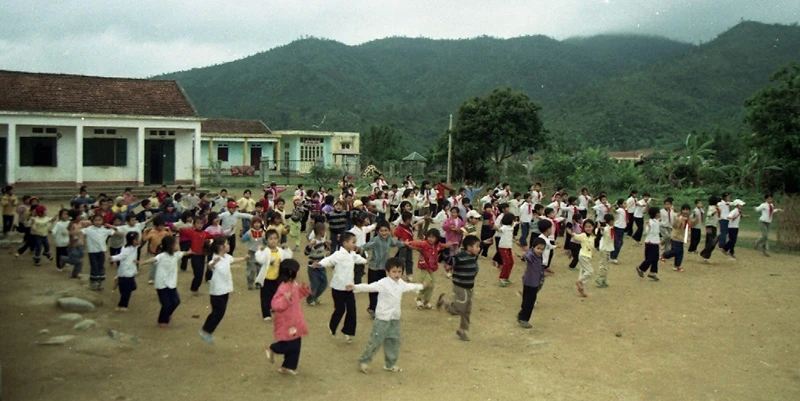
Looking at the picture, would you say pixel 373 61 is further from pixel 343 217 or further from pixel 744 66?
pixel 343 217

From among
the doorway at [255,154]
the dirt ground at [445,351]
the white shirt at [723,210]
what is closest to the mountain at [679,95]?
the doorway at [255,154]

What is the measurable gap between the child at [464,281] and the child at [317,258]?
6.16 ft

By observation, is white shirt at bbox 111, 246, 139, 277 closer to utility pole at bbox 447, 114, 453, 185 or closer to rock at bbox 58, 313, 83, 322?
rock at bbox 58, 313, 83, 322

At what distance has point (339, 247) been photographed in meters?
9.47

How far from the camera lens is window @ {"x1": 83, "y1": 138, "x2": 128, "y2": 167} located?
24766mm

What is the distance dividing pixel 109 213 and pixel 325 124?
5496 cm

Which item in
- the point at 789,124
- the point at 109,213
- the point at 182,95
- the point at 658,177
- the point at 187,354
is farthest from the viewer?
the point at 658,177

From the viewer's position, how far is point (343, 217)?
38.4ft

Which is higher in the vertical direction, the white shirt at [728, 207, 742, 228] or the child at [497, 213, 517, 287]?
the white shirt at [728, 207, 742, 228]

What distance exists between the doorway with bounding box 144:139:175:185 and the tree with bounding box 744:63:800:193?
2137 cm

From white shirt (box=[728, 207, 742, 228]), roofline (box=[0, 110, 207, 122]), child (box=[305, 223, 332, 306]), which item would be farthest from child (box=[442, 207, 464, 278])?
roofline (box=[0, 110, 207, 122])

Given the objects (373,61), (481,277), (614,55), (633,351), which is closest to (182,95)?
(481,277)

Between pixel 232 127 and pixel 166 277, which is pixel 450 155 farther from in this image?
pixel 166 277

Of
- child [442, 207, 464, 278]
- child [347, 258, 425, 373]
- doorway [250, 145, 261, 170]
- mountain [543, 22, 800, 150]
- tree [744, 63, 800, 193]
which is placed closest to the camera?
child [347, 258, 425, 373]
